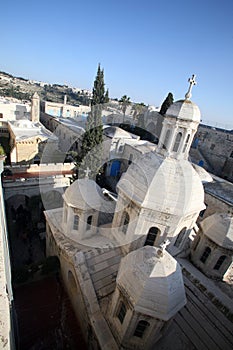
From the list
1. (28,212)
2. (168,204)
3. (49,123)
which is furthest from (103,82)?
(49,123)

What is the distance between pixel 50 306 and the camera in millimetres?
10219

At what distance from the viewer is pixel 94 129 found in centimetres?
1972

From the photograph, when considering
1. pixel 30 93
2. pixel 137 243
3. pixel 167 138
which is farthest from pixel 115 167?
pixel 30 93

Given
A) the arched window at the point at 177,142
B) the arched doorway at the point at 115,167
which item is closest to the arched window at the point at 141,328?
the arched window at the point at 177,142

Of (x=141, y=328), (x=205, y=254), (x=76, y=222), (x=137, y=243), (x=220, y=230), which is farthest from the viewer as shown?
(x=76, y=222)

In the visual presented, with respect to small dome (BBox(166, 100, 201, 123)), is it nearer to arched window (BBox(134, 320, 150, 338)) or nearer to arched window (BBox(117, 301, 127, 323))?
arched window (BBox(117, 301, 127, 323))

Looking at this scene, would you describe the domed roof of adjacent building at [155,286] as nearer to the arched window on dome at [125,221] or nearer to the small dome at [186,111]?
the arched window on dome at [125,221]

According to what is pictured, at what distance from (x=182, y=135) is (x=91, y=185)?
5.44 m

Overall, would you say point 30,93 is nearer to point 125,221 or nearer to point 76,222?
point 76,222

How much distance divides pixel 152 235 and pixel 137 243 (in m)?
0.85

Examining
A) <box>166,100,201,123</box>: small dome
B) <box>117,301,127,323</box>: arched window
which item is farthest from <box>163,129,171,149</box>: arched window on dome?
<box>117,301,127,323</box>: arched window

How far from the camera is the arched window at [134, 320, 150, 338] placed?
691 centimetres

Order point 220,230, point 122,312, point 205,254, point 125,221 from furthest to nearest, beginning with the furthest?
point 125,221 < point 205,254 < point 220,230 < point 122,312

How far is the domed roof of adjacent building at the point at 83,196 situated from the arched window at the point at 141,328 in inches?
219
